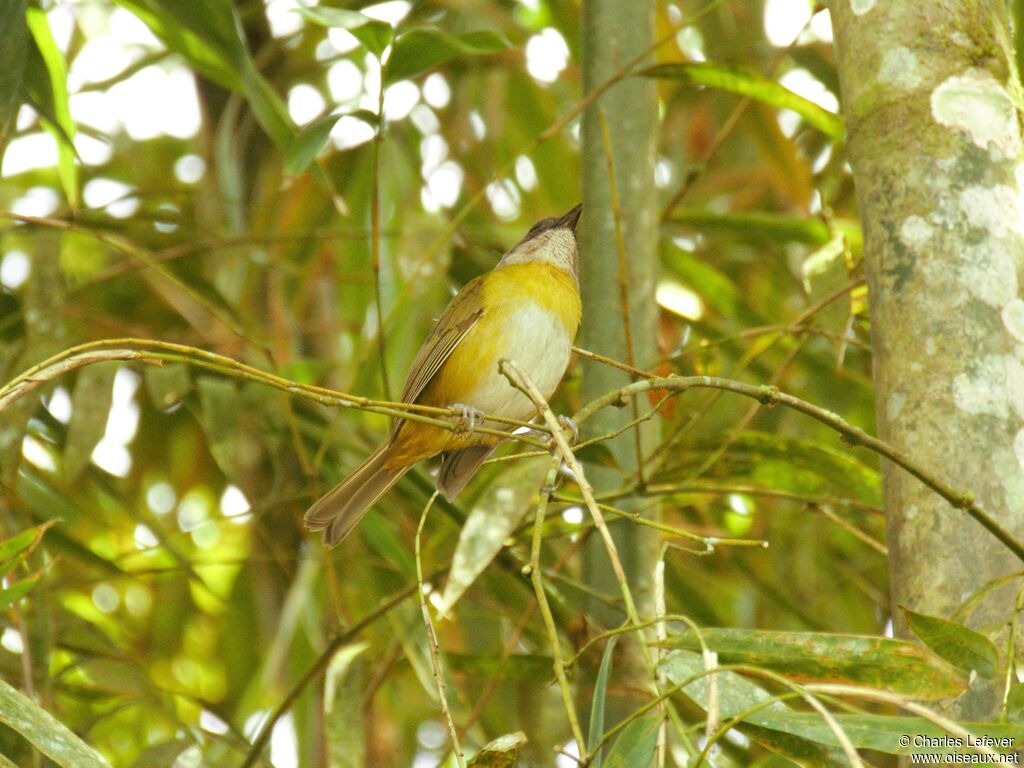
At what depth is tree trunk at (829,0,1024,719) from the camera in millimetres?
1930

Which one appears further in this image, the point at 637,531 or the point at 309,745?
the point at 309,745

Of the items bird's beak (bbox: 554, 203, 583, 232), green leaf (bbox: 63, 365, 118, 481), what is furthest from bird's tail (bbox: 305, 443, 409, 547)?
bird's beak (bbox: 554, 203, 583, 232)

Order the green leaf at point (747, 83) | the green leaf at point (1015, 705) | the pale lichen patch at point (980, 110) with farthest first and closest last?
the green leaf at point (747, 83) → the pale lichen patch at point (980, 110) → the green leaf at point (1015, 705)

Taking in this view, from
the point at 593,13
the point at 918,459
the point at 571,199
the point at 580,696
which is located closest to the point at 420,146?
the point at 571,199

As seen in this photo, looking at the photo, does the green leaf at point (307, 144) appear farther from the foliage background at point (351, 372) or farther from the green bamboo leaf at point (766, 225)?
the green bamboo leaf at point (766, 225)

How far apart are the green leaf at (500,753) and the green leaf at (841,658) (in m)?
0.27

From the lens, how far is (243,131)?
469 cm

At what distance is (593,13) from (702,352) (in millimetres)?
941

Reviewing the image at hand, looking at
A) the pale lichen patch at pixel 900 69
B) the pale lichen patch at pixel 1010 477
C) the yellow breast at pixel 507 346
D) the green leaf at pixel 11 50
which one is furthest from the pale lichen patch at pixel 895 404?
the green leaf at pixel 11 50

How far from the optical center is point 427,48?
9.20 ft

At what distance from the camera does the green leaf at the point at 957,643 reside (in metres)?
1.67

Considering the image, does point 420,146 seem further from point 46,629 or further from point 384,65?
point 46,629

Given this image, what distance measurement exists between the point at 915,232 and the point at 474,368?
1.71m

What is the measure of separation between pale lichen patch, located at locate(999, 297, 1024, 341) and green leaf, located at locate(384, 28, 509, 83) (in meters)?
1.36
